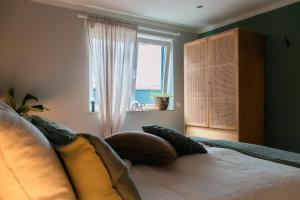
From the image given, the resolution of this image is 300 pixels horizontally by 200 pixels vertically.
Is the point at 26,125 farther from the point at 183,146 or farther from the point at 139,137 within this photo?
the point at 183,146

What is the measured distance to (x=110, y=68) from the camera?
369cm

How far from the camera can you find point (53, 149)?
88 centimetres

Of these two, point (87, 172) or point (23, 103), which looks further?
point (23, 103)

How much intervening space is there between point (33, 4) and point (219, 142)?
3.04m

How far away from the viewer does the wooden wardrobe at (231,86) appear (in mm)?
3414

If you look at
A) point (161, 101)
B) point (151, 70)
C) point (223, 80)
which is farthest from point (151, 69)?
point (223, 80)

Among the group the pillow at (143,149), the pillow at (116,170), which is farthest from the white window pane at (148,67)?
the pillow at (116,170)

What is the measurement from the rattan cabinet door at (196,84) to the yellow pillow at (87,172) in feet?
10.6

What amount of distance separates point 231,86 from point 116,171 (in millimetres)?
2970

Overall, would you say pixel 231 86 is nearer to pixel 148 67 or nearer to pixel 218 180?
pixel 148 67

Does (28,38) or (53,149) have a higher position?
(28,38)

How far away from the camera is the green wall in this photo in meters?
3.28

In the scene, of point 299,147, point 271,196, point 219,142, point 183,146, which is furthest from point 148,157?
point 299,147

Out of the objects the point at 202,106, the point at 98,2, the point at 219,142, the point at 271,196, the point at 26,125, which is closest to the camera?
the point at 26,125
